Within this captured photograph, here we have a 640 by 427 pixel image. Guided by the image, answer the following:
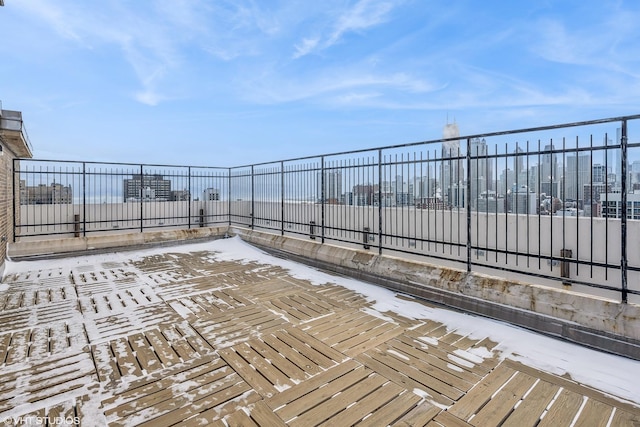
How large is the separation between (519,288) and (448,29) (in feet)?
46.9

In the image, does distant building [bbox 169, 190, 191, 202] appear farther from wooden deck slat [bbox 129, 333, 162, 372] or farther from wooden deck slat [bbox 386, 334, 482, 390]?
wooden deck slat [bbox 386, 334, 482, 390]

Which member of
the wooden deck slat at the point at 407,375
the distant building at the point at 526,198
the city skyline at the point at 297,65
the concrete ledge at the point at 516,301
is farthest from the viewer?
the city skyline at the point at 297,65

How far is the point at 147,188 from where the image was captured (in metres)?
10.2

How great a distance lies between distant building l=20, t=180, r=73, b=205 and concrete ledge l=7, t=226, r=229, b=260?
2.54 meters

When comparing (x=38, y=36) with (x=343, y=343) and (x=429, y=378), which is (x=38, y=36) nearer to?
(x=343, y=343)

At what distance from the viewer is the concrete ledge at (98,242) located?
6.60 meters

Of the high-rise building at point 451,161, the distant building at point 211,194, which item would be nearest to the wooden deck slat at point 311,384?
the high-rise building at point 451,161

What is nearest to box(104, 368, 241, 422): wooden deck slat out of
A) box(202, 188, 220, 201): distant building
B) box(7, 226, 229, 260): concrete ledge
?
box(7, 226, 229, 260): concrete ledge

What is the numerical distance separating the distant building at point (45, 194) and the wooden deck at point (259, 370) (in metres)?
5.97

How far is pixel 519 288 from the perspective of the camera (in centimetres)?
338

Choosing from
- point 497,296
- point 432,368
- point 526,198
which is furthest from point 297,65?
point 432,368

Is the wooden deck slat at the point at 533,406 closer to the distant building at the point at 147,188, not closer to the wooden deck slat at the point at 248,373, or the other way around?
the wooden deck slat at the point at 248,373

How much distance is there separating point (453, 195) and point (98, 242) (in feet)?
27.6

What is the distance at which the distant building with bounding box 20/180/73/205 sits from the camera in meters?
8.32
